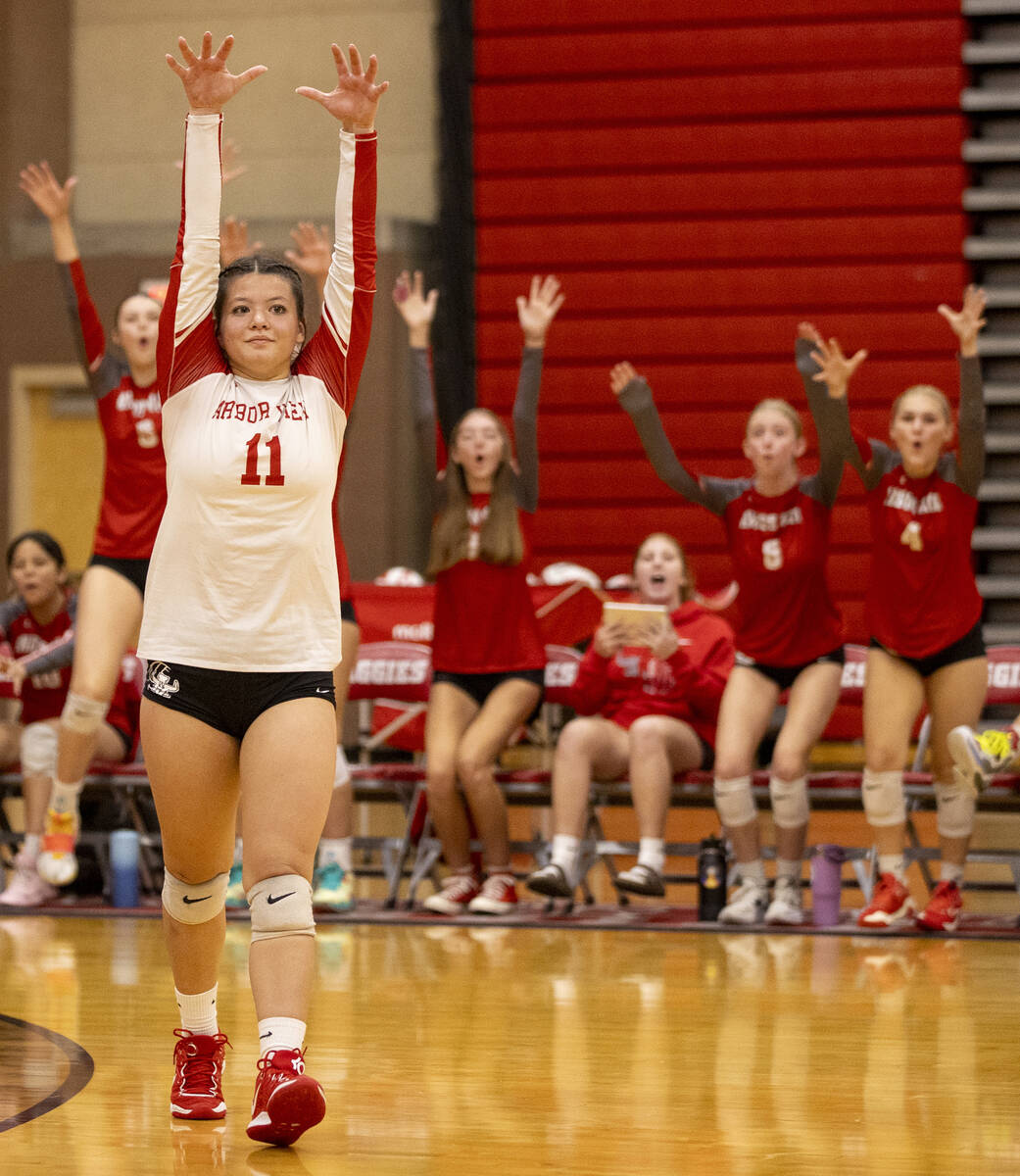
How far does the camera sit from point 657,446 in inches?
251

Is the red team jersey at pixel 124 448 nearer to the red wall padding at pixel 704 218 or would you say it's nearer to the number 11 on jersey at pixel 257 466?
the number 11 on jersey at pixel 257 466

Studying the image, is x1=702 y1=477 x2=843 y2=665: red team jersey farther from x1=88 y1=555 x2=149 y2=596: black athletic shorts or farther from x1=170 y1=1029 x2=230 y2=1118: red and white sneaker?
x1=170 y1=1029 x2=230 y2=1118: red and white sneaker

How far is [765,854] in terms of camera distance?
641cm

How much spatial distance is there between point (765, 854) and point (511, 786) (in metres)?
0.95

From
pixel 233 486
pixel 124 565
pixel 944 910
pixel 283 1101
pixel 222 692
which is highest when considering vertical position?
pixel 233 486

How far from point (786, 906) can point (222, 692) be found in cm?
334

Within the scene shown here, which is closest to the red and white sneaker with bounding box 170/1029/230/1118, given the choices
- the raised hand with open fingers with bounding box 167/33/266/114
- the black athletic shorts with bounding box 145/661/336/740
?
the black athletic shorts with bounding box 145/661/336/740

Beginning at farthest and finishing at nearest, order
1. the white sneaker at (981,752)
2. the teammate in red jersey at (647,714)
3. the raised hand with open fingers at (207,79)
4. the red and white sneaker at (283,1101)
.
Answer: the teammate in red jersey at (647,714), the white sneaker at (981,752), the raised hand with open fingers at (207,79), the red and white sneaker at (283,1101)

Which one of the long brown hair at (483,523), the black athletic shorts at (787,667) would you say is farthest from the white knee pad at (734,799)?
the long brown hair at (483,523)

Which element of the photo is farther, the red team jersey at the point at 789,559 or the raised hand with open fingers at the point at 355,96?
the red team jersey at the point at 789,559

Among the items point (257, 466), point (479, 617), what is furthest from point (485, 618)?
point (257, 466)

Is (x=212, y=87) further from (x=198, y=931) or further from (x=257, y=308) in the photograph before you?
(x=198, y=931)

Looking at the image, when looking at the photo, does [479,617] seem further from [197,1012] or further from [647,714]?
[197,1012]

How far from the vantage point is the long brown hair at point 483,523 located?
6352 millimetres
